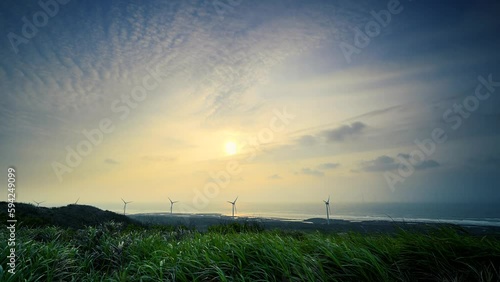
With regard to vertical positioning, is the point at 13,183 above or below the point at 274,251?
above

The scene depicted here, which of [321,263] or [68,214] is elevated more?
[68,214]

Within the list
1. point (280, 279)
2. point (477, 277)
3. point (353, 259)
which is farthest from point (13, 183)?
point (477, 277)

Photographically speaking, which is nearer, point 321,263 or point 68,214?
point 321,263

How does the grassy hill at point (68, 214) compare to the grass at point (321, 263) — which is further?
the grassy hill at point (68, 214)

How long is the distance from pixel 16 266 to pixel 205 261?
4.11 meters

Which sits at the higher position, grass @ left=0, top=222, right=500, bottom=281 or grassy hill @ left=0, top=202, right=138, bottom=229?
grassy hill @ left=0, top=202, right=138, bottom=229

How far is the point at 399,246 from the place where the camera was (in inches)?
282

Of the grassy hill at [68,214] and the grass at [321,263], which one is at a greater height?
the grassy hill at [68,214]

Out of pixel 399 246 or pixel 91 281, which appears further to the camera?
pixel 399 246

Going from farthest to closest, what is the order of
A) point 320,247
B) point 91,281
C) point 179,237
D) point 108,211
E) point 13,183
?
point 108,211 → point 179,237 → point 13,183 → point 320,247 → point 91,281

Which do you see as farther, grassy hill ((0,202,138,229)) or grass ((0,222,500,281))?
grassy hill ((0,202,138,229))

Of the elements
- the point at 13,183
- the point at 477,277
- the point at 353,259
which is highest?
the point at 13,183

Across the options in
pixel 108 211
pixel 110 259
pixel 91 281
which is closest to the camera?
pixel 91 281

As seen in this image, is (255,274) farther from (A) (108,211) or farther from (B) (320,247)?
(A) (108,211)
